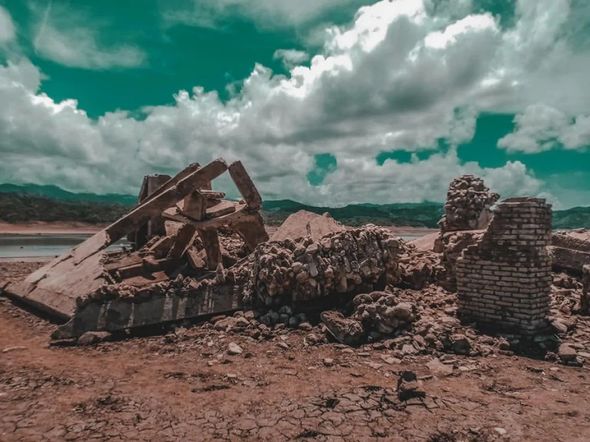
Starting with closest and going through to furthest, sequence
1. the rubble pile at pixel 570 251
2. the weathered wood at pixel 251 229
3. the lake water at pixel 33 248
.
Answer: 1. the rubble pile at pixel 570 251
2. the weathered wood at pixel 251 229
3. the lake water at pixel 33 248

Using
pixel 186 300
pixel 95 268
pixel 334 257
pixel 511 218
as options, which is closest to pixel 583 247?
pixel 511 218

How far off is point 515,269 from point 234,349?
4.22m

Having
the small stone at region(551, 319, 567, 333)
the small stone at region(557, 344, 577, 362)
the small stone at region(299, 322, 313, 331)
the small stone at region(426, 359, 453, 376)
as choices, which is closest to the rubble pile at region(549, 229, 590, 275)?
the small stone at region(551, 319, 567, 333)

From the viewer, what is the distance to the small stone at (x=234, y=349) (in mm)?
5664

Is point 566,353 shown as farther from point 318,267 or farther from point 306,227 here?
point 306,227

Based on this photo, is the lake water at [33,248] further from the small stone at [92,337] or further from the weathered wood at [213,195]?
the small stone at [92,337]

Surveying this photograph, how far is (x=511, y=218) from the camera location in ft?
20.5

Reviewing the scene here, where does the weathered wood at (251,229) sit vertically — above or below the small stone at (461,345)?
above

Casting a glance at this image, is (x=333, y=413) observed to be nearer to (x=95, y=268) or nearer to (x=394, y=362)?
(x=394, y=362)

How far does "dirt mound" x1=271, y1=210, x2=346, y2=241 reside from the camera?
8.37 metres

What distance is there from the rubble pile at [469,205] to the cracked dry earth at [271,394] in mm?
4969

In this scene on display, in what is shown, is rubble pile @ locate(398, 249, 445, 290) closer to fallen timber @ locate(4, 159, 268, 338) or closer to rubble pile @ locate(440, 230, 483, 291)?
rubble pile @ locate(440, 230, 483, 291)

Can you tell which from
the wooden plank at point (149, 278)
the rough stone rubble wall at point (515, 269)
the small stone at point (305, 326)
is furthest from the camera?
the wooden plank at point (149, 278)

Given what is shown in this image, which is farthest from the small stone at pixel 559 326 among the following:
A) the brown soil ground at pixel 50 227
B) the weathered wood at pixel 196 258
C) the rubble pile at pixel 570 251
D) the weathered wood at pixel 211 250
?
the brown soil ground at pixel 50 227
